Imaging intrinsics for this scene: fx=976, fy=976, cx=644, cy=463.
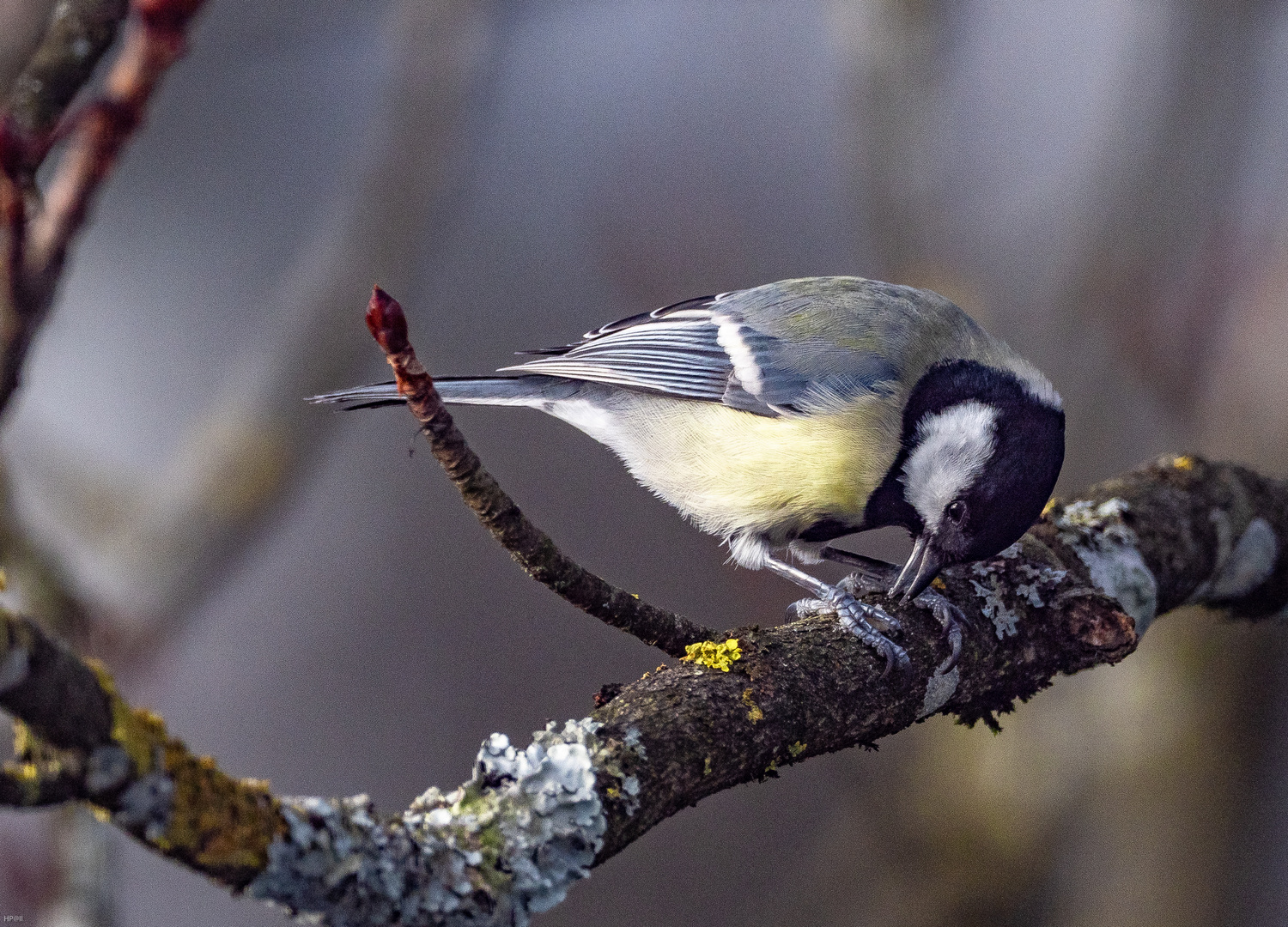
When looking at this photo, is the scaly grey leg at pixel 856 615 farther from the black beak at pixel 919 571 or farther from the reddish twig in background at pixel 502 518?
the reddish twig in background at pixel 502 518

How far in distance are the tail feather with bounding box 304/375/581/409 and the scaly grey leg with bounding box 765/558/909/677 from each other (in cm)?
57

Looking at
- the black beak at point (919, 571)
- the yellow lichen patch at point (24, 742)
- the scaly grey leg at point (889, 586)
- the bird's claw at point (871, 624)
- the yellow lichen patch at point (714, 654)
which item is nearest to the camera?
the yellow lichen patch at point (24, 742)

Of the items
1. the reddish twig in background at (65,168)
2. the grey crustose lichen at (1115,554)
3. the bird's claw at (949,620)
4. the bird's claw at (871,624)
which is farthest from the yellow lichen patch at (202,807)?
the grey crustose lichen at (1115,554)

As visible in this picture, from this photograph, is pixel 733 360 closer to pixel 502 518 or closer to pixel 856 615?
pixel 856 615

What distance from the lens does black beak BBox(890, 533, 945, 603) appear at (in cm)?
146

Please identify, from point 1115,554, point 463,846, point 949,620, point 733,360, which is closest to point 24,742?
point 463,846

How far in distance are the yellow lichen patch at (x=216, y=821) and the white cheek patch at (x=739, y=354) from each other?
3.96 ft

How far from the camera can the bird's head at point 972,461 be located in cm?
146

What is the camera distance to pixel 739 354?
1.79 meters

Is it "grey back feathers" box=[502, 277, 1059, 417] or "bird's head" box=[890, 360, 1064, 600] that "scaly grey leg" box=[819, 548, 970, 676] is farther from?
"grey back feathers" box=[502, 277, 1059, 417]

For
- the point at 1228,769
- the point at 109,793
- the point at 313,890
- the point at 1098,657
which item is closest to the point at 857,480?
the point at 1098,657

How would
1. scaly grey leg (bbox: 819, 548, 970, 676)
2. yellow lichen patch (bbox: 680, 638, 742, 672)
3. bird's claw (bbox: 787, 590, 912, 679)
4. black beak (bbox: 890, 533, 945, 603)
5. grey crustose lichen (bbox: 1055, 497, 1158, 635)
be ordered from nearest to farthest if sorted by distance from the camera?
yellow lichen patch (bbox: 680, 638, 742, 672)
bird's claw (bbox: 787, 590, 912, 679)
scaly grey leg (bbox: 819, 548, 970, 676)
black beak (bbox: 890, 533, 945, 603)
grey crustose lichen (bbox: 1055, 497, 1158, 635)

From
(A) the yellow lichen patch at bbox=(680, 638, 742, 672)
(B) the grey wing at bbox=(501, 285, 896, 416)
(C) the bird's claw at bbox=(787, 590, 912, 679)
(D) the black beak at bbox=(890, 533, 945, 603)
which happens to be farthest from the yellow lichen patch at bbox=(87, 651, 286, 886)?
(B) the grey wing at bbox=(501, 285, 896, 416)

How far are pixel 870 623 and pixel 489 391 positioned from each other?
2.57 feet
